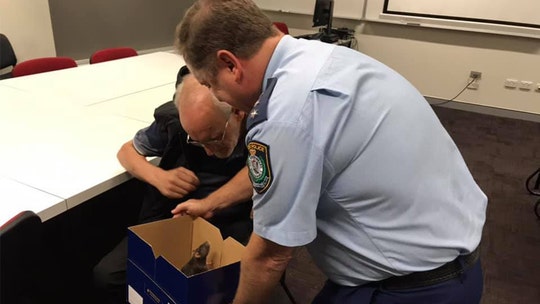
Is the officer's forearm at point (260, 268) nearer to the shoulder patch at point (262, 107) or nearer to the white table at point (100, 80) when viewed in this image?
the shoulder patch at point (262, 107)

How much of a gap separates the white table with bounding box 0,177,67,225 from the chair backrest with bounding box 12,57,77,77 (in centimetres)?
167

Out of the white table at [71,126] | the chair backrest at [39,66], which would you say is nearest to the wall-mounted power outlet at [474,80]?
the white table at [71,126]

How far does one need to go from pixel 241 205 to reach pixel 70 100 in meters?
1.16

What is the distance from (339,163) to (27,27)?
396cm

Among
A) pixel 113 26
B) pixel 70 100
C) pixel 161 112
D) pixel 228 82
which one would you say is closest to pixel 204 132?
pixel 161 112

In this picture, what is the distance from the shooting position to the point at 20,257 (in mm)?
1058

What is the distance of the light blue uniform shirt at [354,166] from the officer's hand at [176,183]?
0.65 m

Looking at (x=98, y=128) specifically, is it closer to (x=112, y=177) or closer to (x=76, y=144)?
(x=76, y=144)

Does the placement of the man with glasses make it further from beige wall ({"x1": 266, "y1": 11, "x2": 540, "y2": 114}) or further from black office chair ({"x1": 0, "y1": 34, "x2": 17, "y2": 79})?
beige wall ({"x1": 266, "y1": 11, "x2": 540, "y2": 114})

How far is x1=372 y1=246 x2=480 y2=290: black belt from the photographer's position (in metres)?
0.96

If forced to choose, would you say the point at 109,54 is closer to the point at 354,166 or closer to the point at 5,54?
the point at 5,54

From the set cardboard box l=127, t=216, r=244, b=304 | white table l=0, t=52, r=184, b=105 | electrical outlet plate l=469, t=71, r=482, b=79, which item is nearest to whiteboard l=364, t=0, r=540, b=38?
electrical outlet plate l=469, t=71, r=482, b=79

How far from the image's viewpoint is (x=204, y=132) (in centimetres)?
133

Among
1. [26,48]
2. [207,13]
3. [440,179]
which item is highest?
[207,13]
